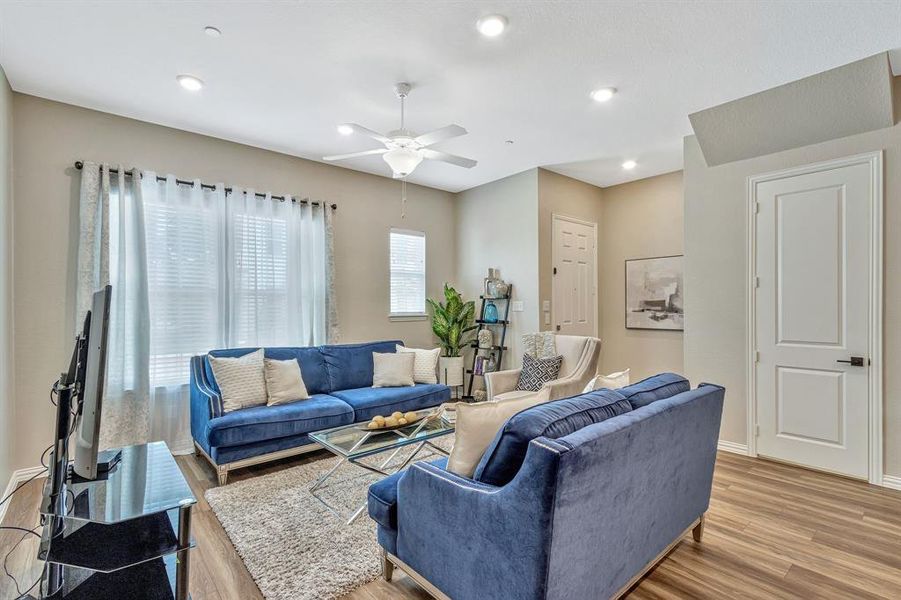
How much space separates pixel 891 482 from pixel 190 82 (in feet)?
18.7

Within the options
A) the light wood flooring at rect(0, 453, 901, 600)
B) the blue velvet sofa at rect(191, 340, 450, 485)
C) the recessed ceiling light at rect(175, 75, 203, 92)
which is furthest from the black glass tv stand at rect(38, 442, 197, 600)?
the recessed ceiling light at rect(175, 75, 203, 92)

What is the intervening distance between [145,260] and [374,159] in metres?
2.34

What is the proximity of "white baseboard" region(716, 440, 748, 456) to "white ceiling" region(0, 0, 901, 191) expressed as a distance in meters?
2.82

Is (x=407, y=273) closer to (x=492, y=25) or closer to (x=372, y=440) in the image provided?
(x=372, y=440)

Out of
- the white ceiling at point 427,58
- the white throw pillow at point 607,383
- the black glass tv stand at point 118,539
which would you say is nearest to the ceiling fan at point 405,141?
the white ceiling at point 427,58

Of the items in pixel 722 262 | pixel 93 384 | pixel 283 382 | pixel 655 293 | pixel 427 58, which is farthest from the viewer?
pixel 655 293

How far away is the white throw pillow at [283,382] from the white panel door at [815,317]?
13.0ft

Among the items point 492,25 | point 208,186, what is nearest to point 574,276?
point 492,25

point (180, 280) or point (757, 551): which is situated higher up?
point (180, 280)

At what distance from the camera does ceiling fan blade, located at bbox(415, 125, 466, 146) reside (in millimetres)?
2715

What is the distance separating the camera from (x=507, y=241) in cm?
535

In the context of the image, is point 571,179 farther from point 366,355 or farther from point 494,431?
point 494,431

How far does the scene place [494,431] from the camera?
182cm

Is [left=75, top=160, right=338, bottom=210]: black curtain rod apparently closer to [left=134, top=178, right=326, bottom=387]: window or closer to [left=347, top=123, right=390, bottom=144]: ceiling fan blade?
[left=134, top=178, right=326, bottom=387]: window
